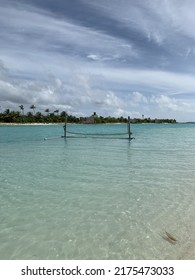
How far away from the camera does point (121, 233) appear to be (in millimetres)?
6723

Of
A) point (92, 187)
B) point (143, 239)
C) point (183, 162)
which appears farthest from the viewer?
point (183, 162)

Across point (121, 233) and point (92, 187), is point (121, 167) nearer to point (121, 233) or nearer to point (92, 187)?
point (92, 187)

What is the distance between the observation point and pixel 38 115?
188 m

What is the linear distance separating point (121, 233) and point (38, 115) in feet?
613
